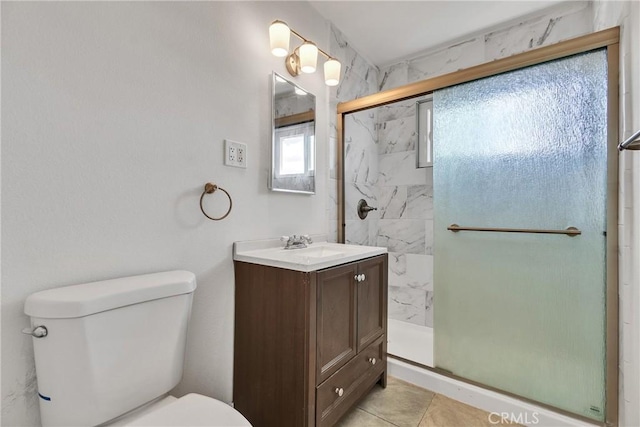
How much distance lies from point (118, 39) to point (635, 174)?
6.63 feet

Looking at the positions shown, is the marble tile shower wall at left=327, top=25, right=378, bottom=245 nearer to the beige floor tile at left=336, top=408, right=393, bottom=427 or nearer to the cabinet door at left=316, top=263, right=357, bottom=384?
the cabinet door at left=316, top=263, right=357, bottom=384

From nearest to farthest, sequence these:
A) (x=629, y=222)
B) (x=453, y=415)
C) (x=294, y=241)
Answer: (x=629, y=222) → (x=453, y=415) → (x=294, y=241)

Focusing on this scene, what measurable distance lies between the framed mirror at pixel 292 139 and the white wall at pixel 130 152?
0.07m

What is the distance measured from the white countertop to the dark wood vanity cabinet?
1.1 inches

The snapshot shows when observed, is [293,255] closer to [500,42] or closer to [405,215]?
[405,215]

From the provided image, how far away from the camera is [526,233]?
148cm

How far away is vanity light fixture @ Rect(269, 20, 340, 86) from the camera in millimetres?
1438

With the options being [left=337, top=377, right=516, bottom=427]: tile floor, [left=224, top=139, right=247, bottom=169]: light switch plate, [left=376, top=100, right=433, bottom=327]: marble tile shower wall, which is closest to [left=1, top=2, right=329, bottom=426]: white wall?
[left=224, top=139, right=247, bottom=169]: light switch plate

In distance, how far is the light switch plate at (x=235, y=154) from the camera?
4.42 ft

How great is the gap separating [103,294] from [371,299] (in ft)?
3.84

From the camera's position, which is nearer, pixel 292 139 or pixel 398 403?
pixel 398 403

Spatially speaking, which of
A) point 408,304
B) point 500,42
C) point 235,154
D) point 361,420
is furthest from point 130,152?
point 500,42

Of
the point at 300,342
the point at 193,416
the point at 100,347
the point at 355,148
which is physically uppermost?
the point at 355,148

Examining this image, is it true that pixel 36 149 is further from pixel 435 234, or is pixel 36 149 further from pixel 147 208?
pixel 435 234
